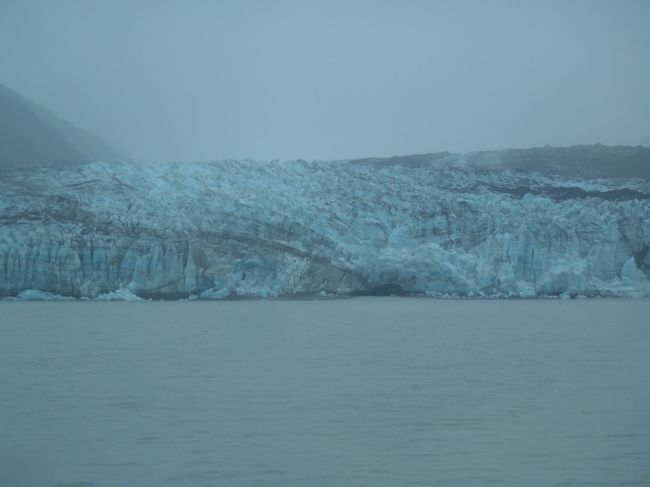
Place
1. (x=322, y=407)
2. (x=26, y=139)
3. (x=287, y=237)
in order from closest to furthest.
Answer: (x=322, y=407) → (x=287, y=237) → (x=26, y=139)

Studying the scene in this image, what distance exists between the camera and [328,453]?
579 cm

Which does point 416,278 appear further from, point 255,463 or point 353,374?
point 255,463

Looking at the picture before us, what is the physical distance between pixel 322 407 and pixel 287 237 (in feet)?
48.2

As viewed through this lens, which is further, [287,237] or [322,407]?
[287,237]

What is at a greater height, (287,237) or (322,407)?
(287,237)

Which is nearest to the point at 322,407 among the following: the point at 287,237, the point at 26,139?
the point at 287,237

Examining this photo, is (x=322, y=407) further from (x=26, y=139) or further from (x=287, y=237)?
(x=26, y=139)

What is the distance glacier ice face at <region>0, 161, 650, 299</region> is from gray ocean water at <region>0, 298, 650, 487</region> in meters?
5.64

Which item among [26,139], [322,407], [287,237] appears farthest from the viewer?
[26,139]

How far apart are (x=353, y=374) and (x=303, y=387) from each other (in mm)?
1168

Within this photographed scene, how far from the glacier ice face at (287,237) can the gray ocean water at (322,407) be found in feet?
18.5

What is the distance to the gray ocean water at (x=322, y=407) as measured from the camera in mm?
5355

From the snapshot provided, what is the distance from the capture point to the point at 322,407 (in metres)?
7.50

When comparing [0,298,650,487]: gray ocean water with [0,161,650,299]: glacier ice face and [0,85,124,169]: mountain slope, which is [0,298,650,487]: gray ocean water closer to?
[0,161,650,299]: glacier ice face
